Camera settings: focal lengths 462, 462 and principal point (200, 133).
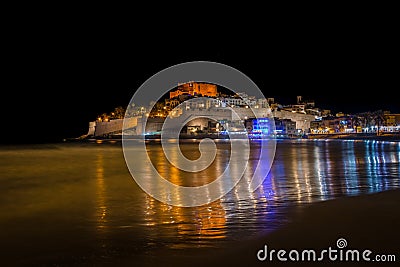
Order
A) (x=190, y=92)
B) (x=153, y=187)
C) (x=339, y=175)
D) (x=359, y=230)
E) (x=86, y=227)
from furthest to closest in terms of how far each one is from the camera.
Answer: (x=190, y=92) < (x=339, y=175) < (x=153, y=187) < (x=86, y=227) < (x=359, y=230)

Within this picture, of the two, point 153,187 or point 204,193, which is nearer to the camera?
point 204,193

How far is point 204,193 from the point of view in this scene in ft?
31.2

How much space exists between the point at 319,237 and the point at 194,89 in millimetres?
124174

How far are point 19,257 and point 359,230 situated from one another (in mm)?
4024

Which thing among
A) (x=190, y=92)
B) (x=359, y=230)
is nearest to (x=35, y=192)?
(x=359, y=230)

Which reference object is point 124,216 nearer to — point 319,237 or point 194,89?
point 319,237

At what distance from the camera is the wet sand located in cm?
460

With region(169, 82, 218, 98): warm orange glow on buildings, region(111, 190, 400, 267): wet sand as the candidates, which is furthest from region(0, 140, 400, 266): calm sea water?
region(169, 82, 218, 98): warm orange glow on buildings

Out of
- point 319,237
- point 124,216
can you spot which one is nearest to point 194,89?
point 124,216

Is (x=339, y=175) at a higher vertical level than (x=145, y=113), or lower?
lower

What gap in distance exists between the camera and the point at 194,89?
12888 cm

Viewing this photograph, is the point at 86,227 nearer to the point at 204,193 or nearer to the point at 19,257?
the point at 19,257

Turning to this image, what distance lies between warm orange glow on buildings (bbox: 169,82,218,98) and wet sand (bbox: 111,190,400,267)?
11941 cm

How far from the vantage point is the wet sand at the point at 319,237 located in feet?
15.1
